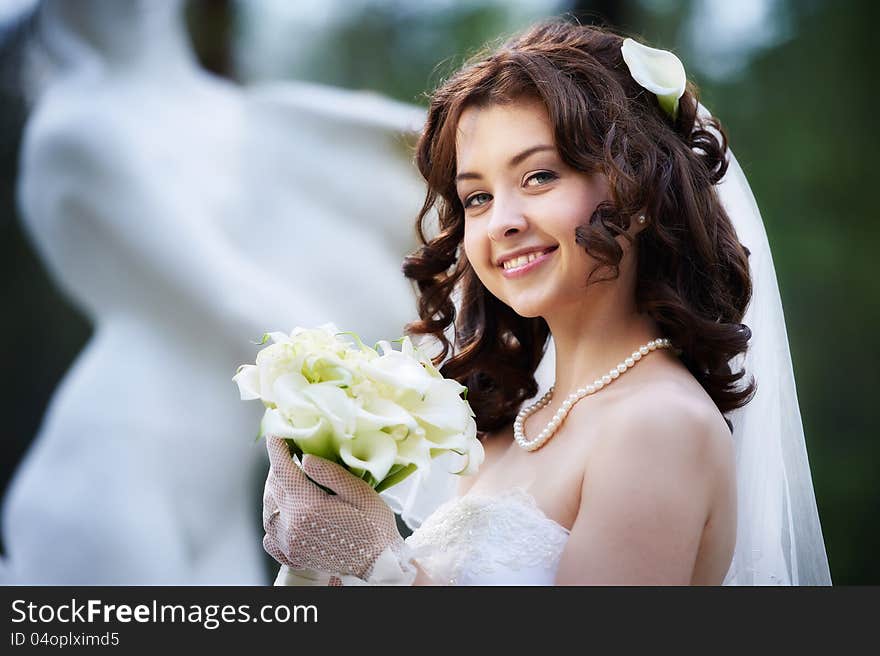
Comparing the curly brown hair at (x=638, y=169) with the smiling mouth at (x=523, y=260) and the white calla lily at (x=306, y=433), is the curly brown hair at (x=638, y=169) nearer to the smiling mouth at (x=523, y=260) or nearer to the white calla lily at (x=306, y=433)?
the smiling mouth at (x=523, y=260)

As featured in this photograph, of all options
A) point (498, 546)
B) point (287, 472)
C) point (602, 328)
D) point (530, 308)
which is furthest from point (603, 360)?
point (287, 472)

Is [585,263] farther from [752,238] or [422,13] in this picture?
[422,13]

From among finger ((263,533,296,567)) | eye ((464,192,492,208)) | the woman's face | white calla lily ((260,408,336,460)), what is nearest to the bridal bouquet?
white calla lily ((260,408,336,460))

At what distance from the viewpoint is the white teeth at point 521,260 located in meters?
1.72

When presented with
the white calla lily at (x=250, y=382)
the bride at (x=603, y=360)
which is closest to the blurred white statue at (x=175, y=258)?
the bride at (x=603, y=360)

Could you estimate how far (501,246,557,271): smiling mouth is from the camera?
1.72 metres

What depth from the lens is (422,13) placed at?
503 centimetres

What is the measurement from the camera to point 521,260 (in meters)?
1.74

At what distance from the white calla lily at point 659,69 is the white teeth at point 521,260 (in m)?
0.37

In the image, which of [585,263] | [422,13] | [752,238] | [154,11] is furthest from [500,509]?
[154,11]

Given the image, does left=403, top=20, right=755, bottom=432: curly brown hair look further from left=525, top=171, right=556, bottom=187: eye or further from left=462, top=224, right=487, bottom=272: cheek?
left=462, top=224, right=487, bottom=272: cheek

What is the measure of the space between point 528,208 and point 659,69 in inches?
14.5

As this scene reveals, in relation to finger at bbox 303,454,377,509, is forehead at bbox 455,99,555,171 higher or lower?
higher

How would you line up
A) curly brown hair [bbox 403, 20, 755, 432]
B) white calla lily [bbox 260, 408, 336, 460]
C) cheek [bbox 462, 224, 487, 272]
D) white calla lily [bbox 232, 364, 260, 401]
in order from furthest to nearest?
cheek [bbox 462, 224, 487, 272]
curly brown hair [bbox 403, 20, 755, 432]
white calla lily [bbox 232, 364, 260, 401]
white calla lily [bbox 260, 408, 336, 460]
